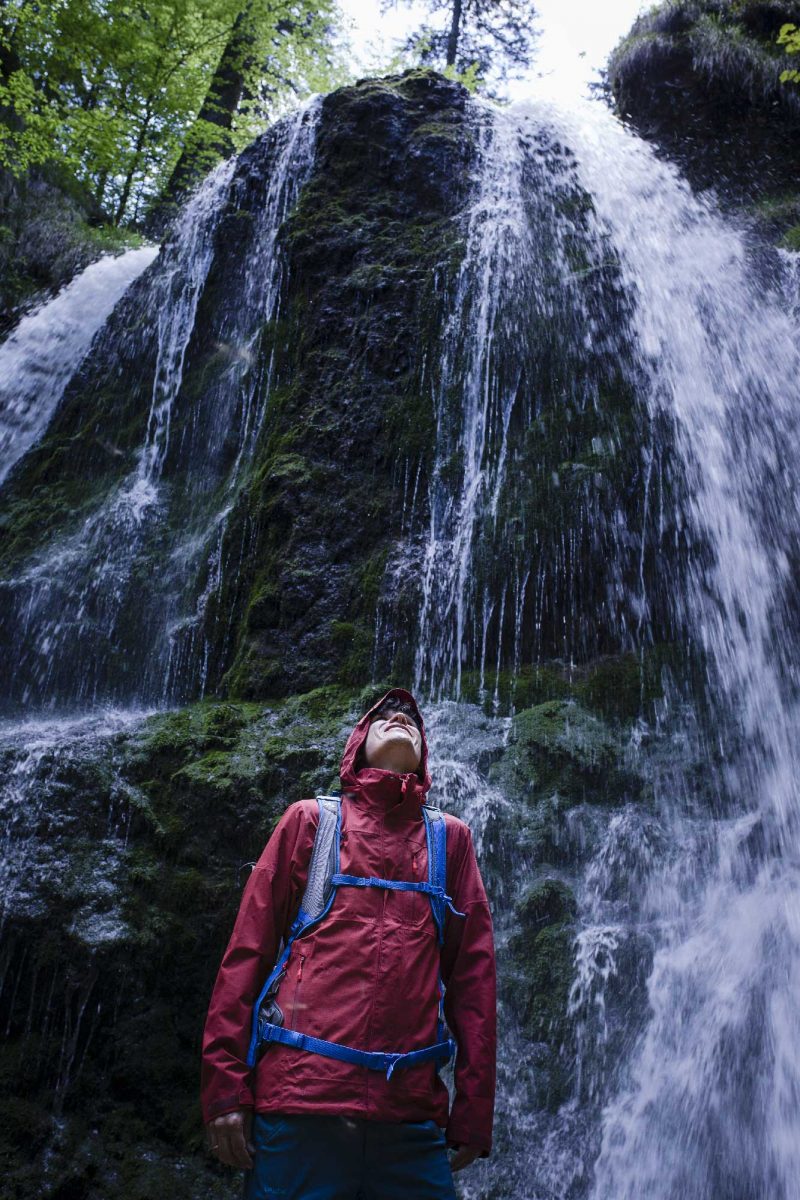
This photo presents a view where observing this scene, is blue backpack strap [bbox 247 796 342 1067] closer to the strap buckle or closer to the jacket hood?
the jacket hood

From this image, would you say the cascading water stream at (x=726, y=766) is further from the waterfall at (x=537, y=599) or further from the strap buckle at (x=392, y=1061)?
the strap buckle at (x=392, y=1061)

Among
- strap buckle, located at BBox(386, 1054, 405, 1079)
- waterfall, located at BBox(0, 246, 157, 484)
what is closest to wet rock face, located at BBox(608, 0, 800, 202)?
waterfall, located at BBox(0, 246, 157, 484)

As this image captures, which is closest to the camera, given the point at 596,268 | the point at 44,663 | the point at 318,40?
the point at 44,663

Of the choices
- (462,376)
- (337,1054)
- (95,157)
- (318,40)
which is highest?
(318,40)

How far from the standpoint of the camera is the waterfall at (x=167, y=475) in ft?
24.2

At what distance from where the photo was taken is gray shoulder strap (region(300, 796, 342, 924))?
279 centimetres

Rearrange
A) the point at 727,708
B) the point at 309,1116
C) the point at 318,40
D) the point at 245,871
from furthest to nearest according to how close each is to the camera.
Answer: the point at 318,40 < the point at 727,708 < the point at 245,871 < the point at 309,1116

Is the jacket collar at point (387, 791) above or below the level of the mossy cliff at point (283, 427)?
below

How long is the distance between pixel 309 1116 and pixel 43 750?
374cm

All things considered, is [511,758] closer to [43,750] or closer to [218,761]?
[218,761]

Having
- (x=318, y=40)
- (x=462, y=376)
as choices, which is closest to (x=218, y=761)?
(x=462, y=376)

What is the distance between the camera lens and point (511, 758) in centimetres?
562

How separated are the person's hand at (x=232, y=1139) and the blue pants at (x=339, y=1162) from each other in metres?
0.03

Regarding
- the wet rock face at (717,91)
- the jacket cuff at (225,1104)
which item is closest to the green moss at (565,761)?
the jacket cuff at (225,1104)
